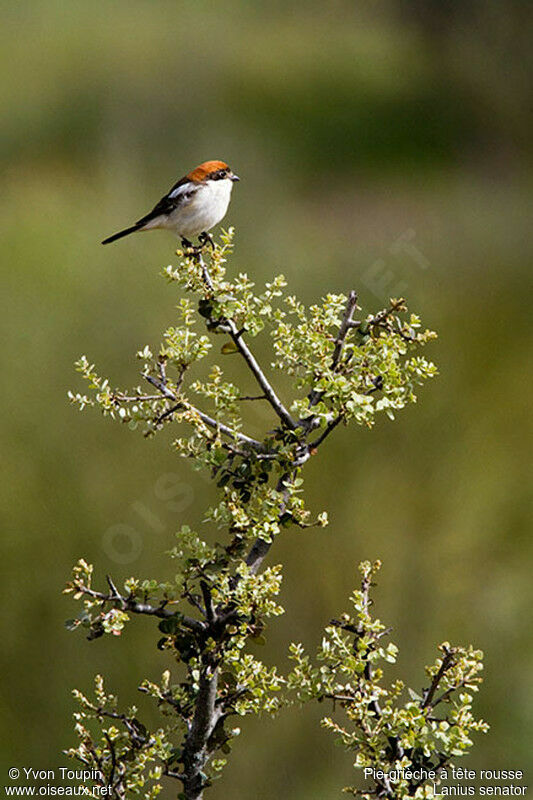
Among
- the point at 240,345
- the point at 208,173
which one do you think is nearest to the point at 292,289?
the point at 208,173

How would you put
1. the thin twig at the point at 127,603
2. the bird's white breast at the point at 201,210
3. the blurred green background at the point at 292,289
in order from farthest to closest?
the blurred green background at the point at 292,289
the bird's white breast at the point at 201,210
the thin twig at the point at 127,603

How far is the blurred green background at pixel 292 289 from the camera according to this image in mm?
2744

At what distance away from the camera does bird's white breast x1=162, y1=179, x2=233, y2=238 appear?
158 cm

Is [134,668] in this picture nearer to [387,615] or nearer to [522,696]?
[387,615]

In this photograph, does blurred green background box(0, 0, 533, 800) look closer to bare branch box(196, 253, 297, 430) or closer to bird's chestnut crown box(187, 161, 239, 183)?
bird's chestnut crown box(187, 161, 239, 183)

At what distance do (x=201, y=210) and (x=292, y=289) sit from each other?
1380mm

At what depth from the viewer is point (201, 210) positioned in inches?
62.1

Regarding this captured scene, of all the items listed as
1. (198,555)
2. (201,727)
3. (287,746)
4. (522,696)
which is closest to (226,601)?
(198,555)

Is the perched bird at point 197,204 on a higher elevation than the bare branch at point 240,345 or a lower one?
higher

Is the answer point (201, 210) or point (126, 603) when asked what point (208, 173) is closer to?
point (201, 210)

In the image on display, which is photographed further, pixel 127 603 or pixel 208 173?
pixel 208 173

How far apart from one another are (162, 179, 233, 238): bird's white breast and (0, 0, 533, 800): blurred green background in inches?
45.5

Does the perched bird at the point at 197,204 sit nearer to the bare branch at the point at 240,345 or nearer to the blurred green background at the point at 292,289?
the bare branch at the point at 240,345

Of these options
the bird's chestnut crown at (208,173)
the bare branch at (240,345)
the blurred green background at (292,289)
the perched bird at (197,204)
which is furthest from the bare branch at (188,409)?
the blurred green background at (292,289)
